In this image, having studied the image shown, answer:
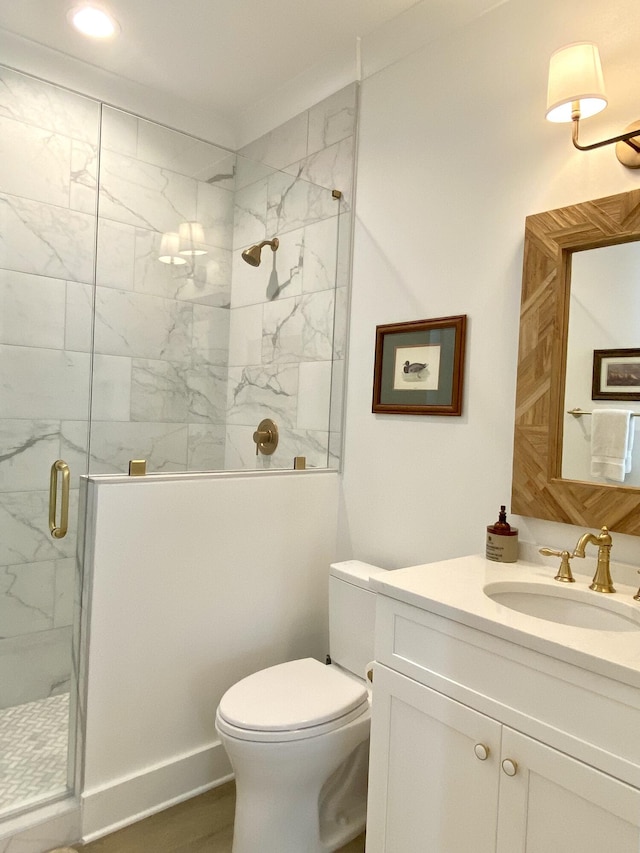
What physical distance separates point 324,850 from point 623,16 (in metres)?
2.46

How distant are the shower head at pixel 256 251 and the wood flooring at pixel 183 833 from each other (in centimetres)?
194

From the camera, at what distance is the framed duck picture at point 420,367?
195 cm

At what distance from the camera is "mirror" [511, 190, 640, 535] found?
1.53 metres

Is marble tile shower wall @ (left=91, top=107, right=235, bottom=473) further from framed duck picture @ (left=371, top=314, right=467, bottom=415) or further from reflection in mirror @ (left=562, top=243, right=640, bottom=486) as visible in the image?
reflection in mirror @ (left=562, top=243, right=640, bottom=486)

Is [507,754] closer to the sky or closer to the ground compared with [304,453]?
closer to the ground

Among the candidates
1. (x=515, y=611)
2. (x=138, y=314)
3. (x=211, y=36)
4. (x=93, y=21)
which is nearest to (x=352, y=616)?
(x=515, y=611)

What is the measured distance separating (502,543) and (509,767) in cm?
65

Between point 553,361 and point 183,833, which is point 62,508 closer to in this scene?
point 183,833

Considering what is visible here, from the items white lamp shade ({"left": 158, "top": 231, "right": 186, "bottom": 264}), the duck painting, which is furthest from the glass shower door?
the duck painting

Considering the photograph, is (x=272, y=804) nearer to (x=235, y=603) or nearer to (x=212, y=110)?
(x=235, y=603)

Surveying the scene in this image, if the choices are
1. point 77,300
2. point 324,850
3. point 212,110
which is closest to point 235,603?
point 324,850

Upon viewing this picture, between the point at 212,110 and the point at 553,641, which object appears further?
the point at 212,110

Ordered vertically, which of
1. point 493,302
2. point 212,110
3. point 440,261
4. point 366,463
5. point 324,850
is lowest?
point 324,850

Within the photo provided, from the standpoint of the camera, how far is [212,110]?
9.31 feet
